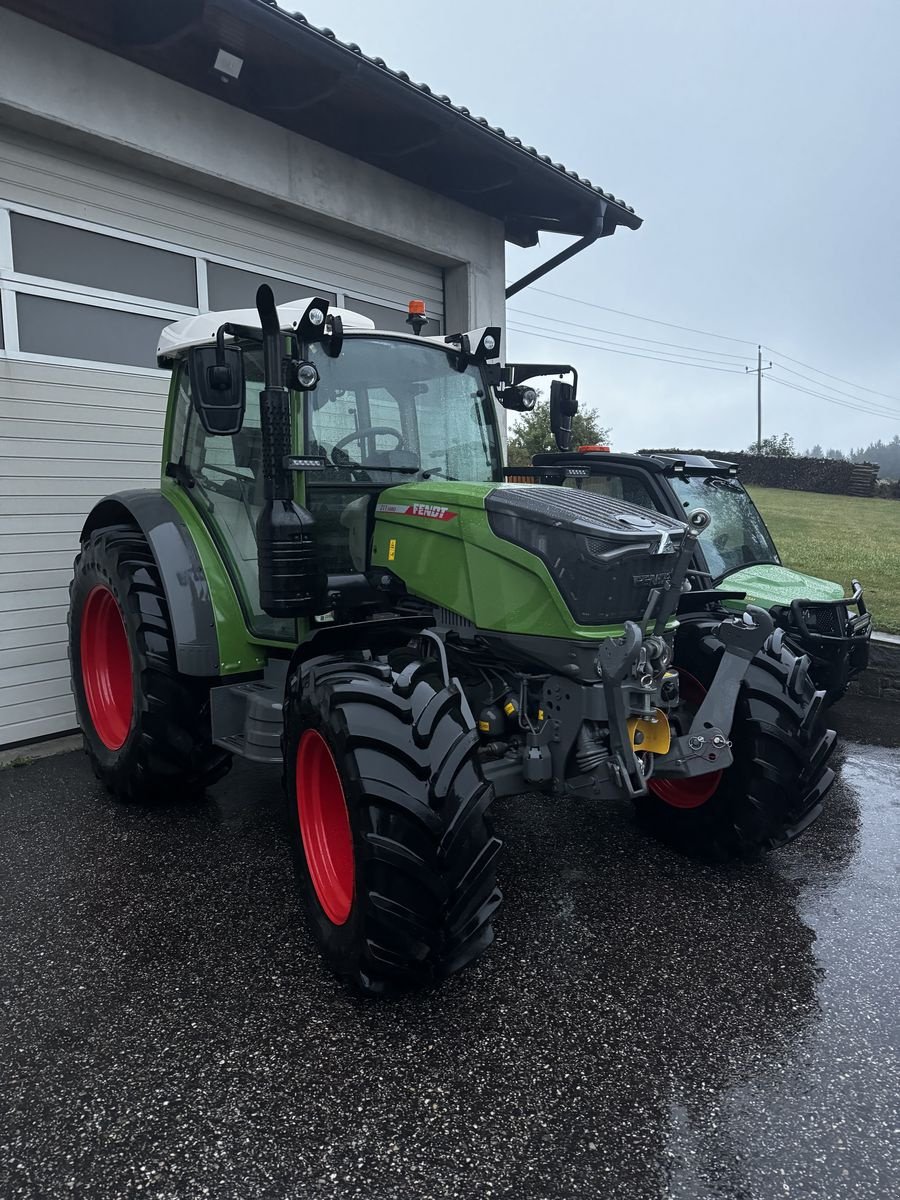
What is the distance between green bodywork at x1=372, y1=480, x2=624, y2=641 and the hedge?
71.7ft

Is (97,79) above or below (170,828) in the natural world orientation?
above

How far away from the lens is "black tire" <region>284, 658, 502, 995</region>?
228cm

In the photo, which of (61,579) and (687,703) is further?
(61,579)

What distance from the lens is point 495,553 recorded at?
2.83 metres

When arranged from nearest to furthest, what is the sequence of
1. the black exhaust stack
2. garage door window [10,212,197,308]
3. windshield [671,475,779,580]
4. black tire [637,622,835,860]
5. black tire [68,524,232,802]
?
the black exhaust stack < black tire [637,622,835,860] < black tire [68,524,232,802] < garage door window [10,212,197,308] < windshield [671,475,779,580]

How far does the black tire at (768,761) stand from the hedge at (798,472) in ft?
70.8

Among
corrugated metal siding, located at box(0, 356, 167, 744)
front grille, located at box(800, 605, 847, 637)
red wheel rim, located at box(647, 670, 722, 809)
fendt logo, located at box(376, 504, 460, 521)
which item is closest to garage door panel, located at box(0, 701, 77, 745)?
corrugated metal siding, located at box(0, 356, 167, 744)

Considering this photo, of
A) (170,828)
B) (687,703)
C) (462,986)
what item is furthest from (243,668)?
(687,703)

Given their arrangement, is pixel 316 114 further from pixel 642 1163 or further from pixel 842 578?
pixel 842 578

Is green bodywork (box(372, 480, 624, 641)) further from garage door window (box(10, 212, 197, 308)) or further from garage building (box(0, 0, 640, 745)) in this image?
garage door window (box(10, 212, 197, 308))

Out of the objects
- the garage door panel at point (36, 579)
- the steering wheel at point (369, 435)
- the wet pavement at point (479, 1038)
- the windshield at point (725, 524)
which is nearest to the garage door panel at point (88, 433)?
the garage door panel at point (36, 579)

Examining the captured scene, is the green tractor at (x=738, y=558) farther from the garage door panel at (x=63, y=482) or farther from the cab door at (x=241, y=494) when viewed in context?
the garage door panel at (x=63, y=482)

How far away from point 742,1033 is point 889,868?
1495 millimetres

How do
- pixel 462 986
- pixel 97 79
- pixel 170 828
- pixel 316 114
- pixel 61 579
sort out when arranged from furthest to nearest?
pixel 316 114 → pixel 61 579 → pixel 97 79 → pixel 170 828 → pixel 462 986
